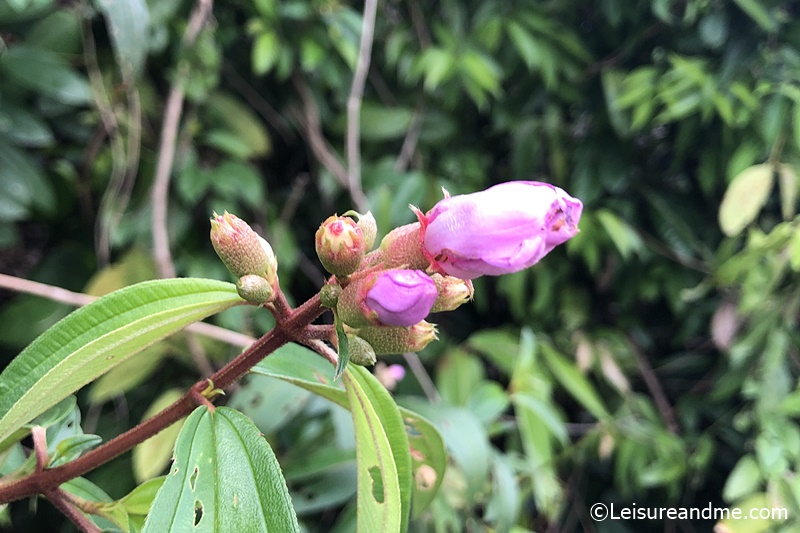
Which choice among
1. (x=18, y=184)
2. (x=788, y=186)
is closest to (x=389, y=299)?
(x=18, y=184)

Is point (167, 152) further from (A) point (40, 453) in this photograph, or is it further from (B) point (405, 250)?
(B) point (405, 250)

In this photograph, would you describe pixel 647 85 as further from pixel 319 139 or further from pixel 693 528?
pixel 693 528

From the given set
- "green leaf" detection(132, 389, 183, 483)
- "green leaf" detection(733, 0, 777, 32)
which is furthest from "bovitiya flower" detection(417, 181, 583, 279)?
"green leaf" detection(733, 0, 777, 32)

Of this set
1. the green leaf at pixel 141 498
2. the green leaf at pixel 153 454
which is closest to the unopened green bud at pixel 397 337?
the green leaf at pixel 141 498

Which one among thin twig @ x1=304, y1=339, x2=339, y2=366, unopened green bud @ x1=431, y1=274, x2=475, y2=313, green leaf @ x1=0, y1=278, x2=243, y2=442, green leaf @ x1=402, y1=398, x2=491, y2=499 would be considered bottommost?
green leaf @ x1=402, y1=398, x2=491, y2=499

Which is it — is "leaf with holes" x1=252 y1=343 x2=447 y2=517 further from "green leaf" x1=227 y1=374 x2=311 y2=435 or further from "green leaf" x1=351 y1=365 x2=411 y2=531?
"green leaf" x1=227 y1=374 x2=311 y2=435

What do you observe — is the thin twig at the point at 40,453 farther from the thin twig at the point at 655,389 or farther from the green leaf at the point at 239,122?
the thin twig at the point at 655,389

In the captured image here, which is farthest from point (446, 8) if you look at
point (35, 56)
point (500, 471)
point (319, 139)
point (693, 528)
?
point (693, 528)
